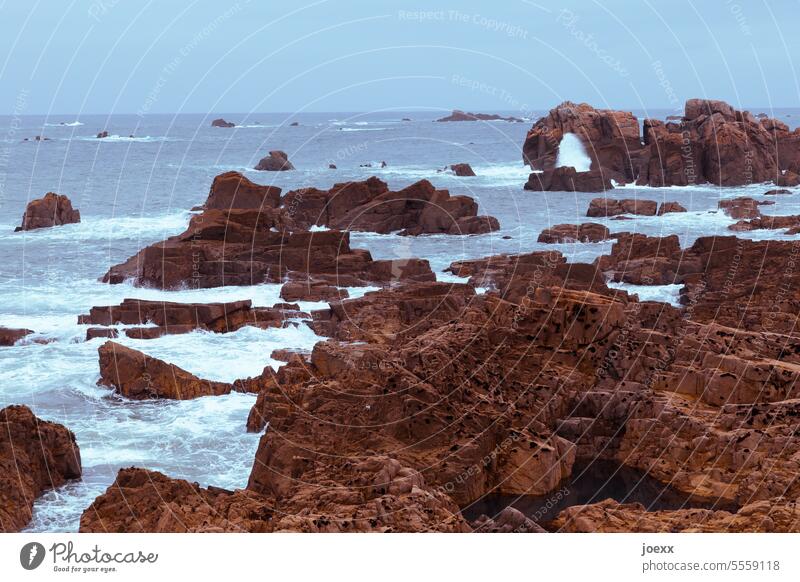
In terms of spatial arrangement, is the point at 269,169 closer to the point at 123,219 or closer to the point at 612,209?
the point at 123,219

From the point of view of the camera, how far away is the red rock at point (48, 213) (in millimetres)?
61906

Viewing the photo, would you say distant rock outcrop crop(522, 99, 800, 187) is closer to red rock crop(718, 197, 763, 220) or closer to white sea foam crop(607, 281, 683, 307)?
red rock crop(718, 197, 763, 220)

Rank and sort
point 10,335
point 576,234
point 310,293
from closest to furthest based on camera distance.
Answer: point 10,335 < point 310,293 < point 576,234

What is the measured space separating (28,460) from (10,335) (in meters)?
15.2

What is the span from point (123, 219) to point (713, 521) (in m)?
60.9

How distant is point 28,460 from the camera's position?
17891mm

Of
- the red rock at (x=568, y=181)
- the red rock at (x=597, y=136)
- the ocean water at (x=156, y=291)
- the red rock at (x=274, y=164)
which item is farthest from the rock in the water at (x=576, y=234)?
the red rock at (x=274, y=164)

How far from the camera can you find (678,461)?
1847 cm

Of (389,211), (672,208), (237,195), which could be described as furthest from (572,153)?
(237,195)

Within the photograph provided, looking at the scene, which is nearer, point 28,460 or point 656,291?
point 28,460

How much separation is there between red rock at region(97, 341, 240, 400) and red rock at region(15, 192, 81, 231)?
128 feet

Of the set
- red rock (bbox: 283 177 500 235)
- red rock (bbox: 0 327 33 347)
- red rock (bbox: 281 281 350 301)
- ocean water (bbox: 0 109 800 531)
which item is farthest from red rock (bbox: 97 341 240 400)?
red rock (bbox: 283 177 500 235)

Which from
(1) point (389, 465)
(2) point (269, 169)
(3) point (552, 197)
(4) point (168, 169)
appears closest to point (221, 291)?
(1) point (389, 465)

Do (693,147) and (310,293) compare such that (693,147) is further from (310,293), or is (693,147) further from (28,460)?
(28,460)
